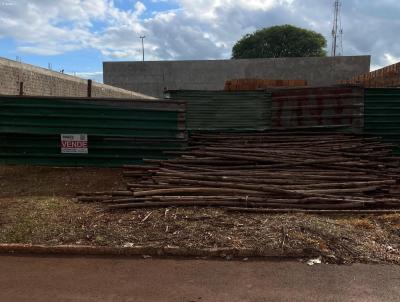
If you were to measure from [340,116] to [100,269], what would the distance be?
816 centimetres

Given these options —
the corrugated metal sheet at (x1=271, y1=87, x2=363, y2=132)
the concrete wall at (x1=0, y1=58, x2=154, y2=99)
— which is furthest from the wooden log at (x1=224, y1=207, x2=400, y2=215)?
the concrete wall at (x1=0, y1=58, x2=154, y2=99)

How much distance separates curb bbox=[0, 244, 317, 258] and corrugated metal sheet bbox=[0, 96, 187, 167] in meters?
4.50

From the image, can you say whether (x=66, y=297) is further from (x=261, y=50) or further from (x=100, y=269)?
(x=261, y=50)

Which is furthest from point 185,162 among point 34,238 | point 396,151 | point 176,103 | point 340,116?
point 396,151

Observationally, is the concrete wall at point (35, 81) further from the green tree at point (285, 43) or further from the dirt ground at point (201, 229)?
the green tree at point (285, 43)

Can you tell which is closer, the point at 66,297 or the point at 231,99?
the point at 66,297

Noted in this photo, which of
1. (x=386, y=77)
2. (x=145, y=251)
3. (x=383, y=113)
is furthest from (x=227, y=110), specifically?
(x=145, y=251)

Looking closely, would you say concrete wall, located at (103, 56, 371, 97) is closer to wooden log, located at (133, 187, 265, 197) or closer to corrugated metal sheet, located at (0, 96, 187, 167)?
corrugated metal sheet, located at (0, 96, 187, 167)

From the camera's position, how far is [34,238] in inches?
254

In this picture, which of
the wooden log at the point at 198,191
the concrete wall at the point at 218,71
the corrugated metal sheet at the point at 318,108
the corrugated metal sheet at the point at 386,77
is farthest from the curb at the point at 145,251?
the concrete wall at the point at 218,71

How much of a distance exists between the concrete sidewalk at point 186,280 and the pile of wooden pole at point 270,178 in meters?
1.84

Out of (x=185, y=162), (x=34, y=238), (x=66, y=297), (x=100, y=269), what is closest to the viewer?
(x=66, y=297)

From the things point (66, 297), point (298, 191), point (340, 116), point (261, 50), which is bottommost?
point (66, 297)

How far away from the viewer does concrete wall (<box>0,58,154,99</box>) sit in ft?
42.1
